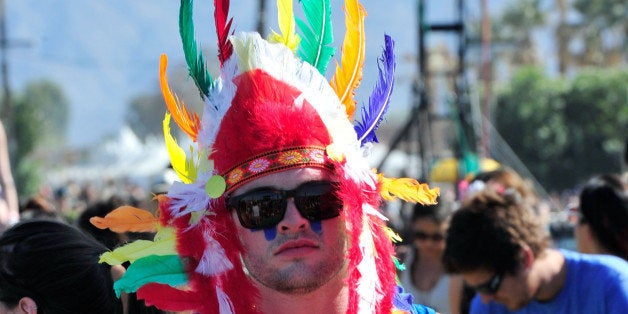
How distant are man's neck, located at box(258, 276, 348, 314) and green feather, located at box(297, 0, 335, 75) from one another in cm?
64

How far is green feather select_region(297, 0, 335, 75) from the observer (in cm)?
318

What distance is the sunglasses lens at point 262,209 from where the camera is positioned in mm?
2871

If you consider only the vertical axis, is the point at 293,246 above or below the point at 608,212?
above

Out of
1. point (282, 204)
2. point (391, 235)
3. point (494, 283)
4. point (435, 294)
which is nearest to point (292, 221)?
point (282, 204)

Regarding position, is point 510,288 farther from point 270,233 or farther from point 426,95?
point 426,95

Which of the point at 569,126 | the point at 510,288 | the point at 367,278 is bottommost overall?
the point at 569,126

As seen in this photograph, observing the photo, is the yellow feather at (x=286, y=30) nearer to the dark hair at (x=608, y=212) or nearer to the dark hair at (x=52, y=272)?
the dark hair at (x=52, y=272)

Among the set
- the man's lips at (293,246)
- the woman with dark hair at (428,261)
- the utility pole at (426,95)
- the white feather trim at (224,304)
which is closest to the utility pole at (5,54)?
the utility pole at (426,95)

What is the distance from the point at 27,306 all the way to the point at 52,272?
0.11m

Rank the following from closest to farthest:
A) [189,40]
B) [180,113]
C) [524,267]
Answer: [189,40], [180,113], [524,267]

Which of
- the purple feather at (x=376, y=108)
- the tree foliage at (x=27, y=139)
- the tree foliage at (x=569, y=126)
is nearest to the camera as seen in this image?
the purple feather at (x=376, y=108)

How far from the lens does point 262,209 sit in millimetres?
2877

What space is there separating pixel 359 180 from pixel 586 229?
77.5 inches

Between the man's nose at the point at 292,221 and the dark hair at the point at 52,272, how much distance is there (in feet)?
1.82
